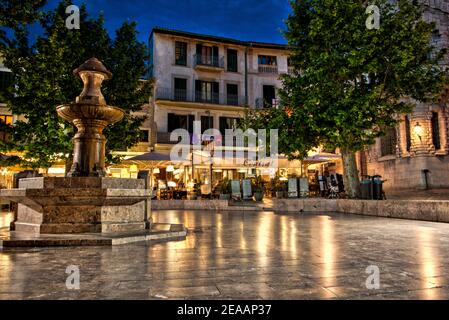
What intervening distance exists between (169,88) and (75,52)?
507 inches

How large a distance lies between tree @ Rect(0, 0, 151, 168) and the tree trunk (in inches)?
373

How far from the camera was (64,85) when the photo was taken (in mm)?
13344

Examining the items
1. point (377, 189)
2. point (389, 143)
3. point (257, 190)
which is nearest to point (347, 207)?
point (377, 189)

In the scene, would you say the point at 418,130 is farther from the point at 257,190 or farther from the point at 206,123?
the point at 206,123

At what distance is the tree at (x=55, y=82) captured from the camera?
1302 centimetres

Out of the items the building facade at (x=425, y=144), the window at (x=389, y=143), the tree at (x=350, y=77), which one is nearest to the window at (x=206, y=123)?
the window at (x=389, y=143)

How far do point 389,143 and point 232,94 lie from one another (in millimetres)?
13401

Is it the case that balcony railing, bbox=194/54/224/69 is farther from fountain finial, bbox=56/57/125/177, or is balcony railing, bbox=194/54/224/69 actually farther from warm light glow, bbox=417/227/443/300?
warm light glow, bbox=417/227/443/300

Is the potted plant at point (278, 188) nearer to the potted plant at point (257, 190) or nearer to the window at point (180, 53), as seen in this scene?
the potted plant at point (257, 190)

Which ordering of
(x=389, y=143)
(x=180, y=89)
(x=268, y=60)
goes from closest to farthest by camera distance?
(x=389, y=143) → (x=180, y=89) → (x=268, y=60)

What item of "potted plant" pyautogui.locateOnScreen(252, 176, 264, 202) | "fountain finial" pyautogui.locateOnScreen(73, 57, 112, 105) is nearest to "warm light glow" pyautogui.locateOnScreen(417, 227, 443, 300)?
"fountain finial" pyautogui.locateOnScreen(73, 57, 112, 105)

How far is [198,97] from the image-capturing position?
27250 mm

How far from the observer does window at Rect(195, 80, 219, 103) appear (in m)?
27.4
